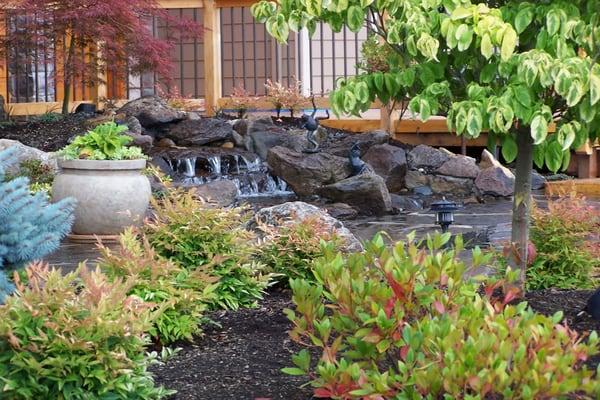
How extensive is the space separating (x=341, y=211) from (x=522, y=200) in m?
6.11

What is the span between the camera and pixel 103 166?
8281 millimetres

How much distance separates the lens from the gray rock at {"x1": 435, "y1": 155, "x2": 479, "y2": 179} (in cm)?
1379

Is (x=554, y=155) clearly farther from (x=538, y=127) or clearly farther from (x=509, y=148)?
(x=538, y=127)

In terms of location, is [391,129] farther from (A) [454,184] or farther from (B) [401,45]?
(B) [401,45]

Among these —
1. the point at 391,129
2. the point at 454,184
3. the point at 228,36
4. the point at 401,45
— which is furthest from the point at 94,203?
the point at 228,36

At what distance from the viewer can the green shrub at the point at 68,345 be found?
10.1 feet

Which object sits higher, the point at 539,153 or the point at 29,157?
the point at 539,153

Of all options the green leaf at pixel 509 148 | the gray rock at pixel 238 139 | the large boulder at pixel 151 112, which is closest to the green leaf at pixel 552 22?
the green leaf at pixel 509 148

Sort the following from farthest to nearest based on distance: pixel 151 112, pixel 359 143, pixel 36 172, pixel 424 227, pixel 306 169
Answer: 1. pixel 151 112
2. pixel 359 143
3. pixel 306 169
4. pixel 36 172
5. pixel 424 227

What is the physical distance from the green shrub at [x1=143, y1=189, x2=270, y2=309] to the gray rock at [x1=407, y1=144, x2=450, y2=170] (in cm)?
938

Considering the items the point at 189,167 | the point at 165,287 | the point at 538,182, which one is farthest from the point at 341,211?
the point at 165,287

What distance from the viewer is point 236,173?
13.8 m

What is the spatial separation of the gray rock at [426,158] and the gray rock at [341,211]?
3.40 m

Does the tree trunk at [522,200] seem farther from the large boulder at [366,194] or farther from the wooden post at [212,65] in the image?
the wooden post at [212,65]
